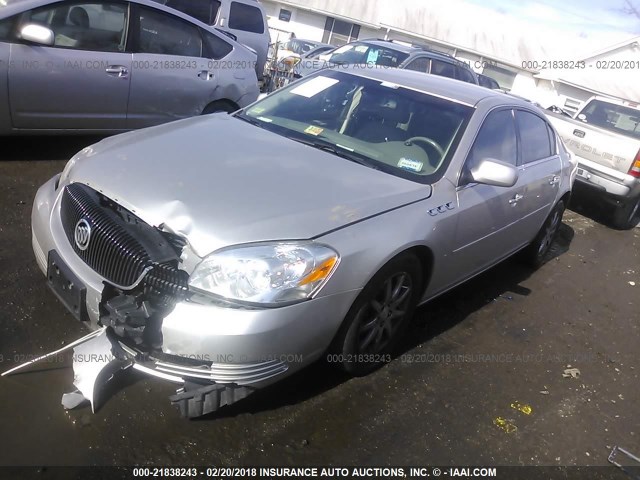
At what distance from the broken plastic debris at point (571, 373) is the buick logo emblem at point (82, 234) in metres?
3.16

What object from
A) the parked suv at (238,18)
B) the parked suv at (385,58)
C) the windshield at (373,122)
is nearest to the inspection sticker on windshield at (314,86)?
the windshield at (373,122)

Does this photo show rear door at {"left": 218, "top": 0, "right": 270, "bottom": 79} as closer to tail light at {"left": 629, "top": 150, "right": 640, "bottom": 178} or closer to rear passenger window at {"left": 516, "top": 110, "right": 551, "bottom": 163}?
tail light at {"left": 629, "top": 150, "right": 640, "bottom": 178}

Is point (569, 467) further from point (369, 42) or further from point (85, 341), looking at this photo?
point (369, 42)

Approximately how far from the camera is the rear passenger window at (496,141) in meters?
3.72

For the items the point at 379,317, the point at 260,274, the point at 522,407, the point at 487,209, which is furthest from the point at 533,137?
the point at 260,274

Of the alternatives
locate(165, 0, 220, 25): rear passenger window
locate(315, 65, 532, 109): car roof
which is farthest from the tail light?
locate(165, 0, 220, 25): rear passenger window

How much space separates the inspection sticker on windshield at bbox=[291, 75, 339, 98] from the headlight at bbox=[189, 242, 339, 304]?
1901 millimetres

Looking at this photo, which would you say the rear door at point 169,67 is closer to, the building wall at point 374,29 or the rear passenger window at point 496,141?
the rear passenger window at point 496,141

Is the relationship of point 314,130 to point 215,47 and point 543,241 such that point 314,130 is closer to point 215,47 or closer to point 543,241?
point 543,241

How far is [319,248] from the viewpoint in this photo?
262 centimetres

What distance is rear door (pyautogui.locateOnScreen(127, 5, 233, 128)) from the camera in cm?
573

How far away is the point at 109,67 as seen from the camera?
17.9 feet

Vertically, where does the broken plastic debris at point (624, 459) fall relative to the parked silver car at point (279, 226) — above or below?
below

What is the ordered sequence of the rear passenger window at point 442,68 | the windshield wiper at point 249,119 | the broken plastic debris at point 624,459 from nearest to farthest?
the broken plastic debris at point 624,459 → the windshield wiper at point 249,119 → the rear passenger window at point 442,68
